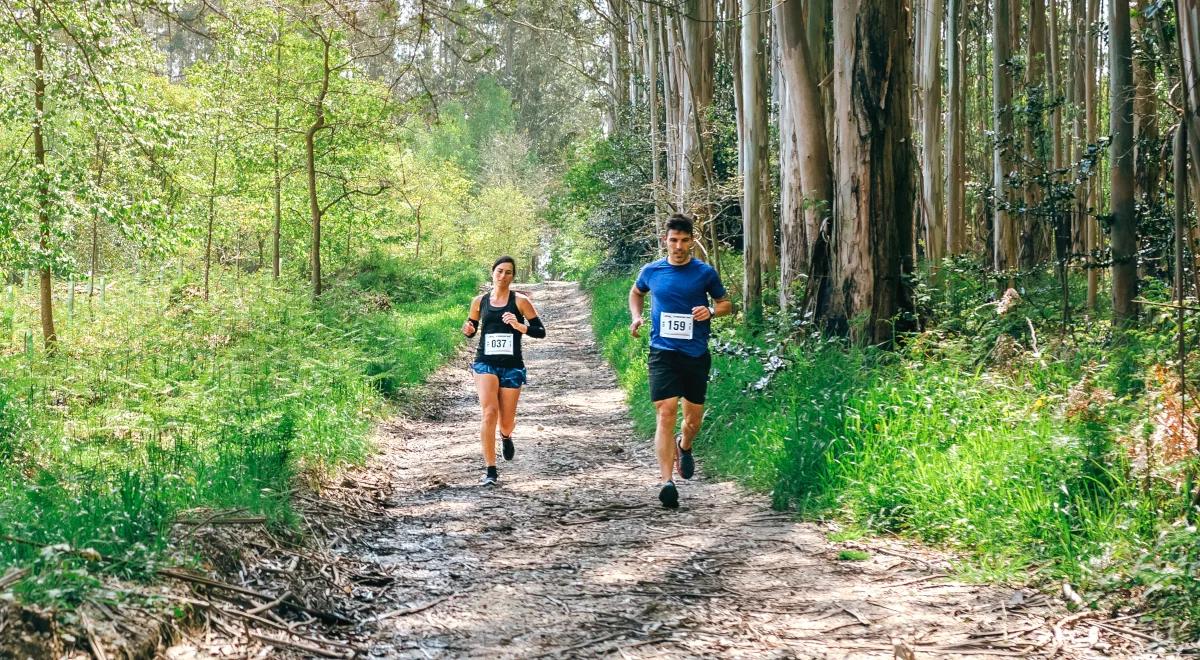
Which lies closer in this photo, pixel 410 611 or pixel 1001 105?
pixel 410 611

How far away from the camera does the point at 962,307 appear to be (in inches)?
376

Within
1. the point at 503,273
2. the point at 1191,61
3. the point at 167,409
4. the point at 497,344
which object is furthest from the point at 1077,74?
the point at 167,409

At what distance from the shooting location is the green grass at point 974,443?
4.58m

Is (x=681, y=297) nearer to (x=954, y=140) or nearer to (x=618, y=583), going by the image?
(x=618, y=583)

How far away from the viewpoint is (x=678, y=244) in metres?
6.99

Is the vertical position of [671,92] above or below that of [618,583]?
above

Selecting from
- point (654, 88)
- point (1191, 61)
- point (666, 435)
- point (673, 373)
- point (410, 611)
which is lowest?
point (410, 611)

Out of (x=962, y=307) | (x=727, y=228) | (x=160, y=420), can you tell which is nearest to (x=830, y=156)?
(x=962, y=307)

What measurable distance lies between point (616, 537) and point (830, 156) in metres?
6.49

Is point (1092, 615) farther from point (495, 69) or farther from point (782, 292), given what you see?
point (495, 69)

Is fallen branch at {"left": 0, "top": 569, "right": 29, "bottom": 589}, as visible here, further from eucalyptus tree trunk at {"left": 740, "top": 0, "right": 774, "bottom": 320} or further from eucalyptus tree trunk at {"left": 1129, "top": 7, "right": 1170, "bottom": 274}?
eucalyptus tree trunk at {"left": 740, "top": 0, "right": 774, "bottom": 320}

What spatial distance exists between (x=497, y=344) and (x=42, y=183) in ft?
25.7

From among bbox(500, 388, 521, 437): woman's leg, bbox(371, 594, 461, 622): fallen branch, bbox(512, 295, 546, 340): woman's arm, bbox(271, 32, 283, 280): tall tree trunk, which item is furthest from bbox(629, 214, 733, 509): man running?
bbox(271, 32, 283, 280): tall tree trunk

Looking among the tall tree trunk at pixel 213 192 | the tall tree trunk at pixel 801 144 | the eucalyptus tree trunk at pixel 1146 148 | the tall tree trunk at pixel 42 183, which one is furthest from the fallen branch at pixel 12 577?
the tall tree trunk at pixel 213 192
